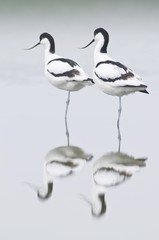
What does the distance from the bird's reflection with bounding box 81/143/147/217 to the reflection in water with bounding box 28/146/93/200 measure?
0.18 meters

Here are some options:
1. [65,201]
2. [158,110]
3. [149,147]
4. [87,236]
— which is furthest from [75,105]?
[87,236]

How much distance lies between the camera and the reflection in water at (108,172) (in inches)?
273

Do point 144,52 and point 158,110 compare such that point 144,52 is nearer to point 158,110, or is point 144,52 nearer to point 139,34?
point 139,34

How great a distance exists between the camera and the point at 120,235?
6086 mm

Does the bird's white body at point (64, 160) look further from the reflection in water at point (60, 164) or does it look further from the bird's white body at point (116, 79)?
the bird's white body at point (116, 79)

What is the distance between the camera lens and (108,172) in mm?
7766

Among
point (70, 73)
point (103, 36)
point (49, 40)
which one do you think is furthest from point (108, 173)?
point (49, 40)

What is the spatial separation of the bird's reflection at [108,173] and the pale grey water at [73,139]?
0.06 m

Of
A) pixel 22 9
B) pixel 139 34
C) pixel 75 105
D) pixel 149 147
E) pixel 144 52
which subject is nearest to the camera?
pixel 149 147

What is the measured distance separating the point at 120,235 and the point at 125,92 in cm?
415

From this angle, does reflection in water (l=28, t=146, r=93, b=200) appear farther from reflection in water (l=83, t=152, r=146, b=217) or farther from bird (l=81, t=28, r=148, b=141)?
bird (l=81, t=28, r=148, b=141)

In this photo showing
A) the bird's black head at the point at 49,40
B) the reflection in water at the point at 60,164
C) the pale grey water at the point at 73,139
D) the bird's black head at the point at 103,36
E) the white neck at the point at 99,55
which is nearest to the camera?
the pale grey water at the point at 73,139

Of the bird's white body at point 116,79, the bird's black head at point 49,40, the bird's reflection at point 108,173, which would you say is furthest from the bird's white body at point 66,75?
the bird's reflection at point 108,173

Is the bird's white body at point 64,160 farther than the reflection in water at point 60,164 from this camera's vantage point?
Yes
